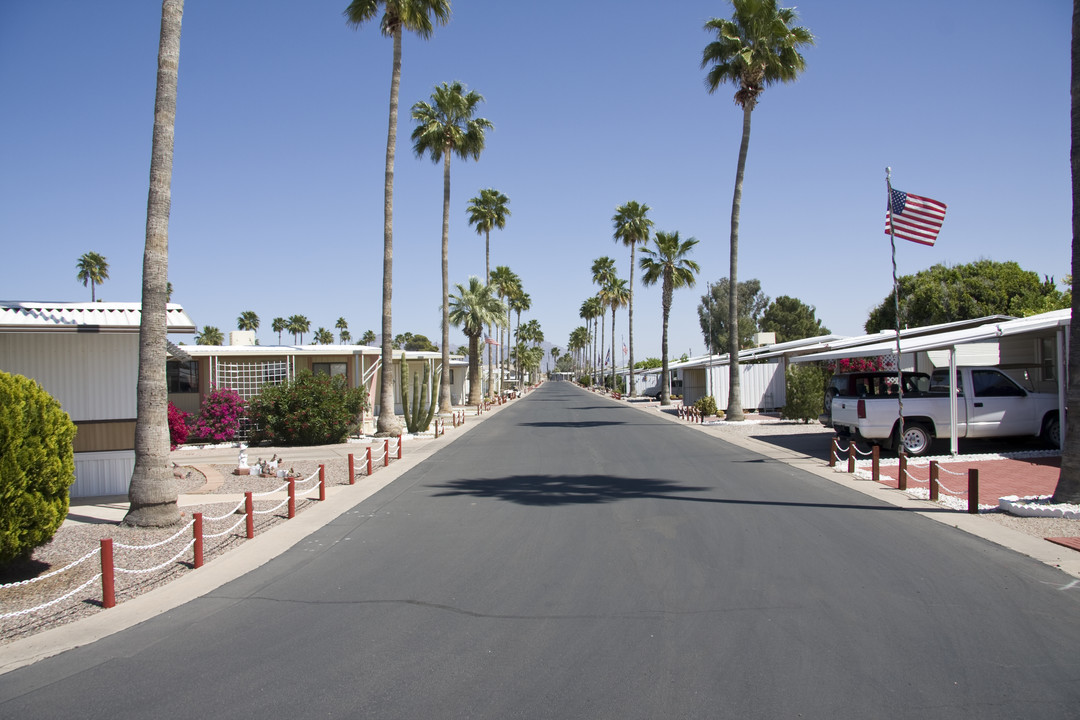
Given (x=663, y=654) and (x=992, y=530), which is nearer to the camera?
(x=663, y=654)

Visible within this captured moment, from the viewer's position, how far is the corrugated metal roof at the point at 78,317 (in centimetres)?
1097

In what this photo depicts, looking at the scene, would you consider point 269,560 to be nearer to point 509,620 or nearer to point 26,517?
point 26,517

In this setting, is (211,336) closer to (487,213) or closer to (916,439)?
(487,213)

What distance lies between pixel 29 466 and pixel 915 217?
1426 cm

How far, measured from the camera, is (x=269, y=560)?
8.09 metres

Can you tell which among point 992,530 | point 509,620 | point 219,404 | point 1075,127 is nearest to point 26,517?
point 509,620

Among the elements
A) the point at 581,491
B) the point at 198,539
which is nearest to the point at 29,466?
the point at 198,539

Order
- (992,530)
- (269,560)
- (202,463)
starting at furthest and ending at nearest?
(202,463)
(992,530)
(269,560)

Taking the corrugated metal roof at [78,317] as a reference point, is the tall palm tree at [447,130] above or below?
above

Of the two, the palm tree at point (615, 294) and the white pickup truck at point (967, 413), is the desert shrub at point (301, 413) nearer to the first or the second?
the white pickup truck at point (967, 413)

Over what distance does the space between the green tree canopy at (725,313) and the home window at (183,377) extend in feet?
190

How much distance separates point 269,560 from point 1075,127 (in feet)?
38.4

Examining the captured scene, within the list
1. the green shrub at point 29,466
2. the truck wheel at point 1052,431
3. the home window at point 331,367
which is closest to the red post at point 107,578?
the green shrub at point 29,466

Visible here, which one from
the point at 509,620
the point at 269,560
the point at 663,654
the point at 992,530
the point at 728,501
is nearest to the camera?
the point at 663,654
